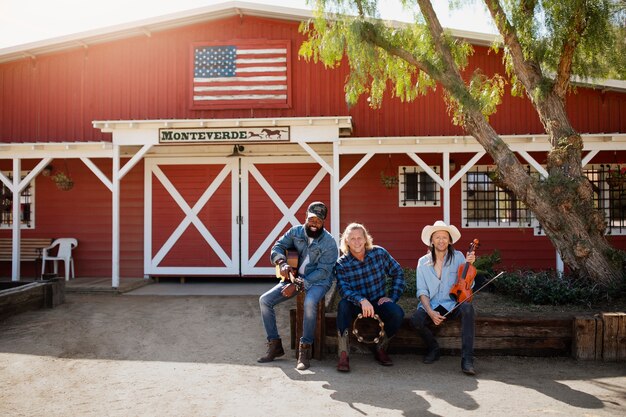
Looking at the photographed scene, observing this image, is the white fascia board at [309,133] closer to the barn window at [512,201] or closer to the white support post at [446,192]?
the white support post at [446,192]

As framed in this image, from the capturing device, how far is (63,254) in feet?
36.0

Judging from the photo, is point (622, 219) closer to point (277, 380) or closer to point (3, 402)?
point (277, 380)

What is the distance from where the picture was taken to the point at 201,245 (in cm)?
1113

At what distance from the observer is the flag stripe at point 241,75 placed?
1093 centimetres

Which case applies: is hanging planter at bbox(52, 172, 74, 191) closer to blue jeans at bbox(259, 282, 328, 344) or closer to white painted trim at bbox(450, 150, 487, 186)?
blue jeans at bbox(259, 282, 328, 344)

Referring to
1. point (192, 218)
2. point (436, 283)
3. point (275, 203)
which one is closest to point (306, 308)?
point (436, 283)

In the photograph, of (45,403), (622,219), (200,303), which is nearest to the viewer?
(45,403)

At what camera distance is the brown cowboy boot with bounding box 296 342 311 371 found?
5105mm

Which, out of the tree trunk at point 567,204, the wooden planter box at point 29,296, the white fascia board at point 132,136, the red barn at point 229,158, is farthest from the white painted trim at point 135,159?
the tree trunk at point 567,204

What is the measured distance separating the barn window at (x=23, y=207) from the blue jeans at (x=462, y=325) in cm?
921

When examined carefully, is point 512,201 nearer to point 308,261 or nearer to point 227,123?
point 227,123

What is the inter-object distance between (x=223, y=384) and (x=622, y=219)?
9.29 metres

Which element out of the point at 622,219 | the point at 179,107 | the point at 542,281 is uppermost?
the point at 179,107

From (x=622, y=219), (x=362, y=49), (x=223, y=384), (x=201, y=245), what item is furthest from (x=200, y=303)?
(x=622, y=219)
